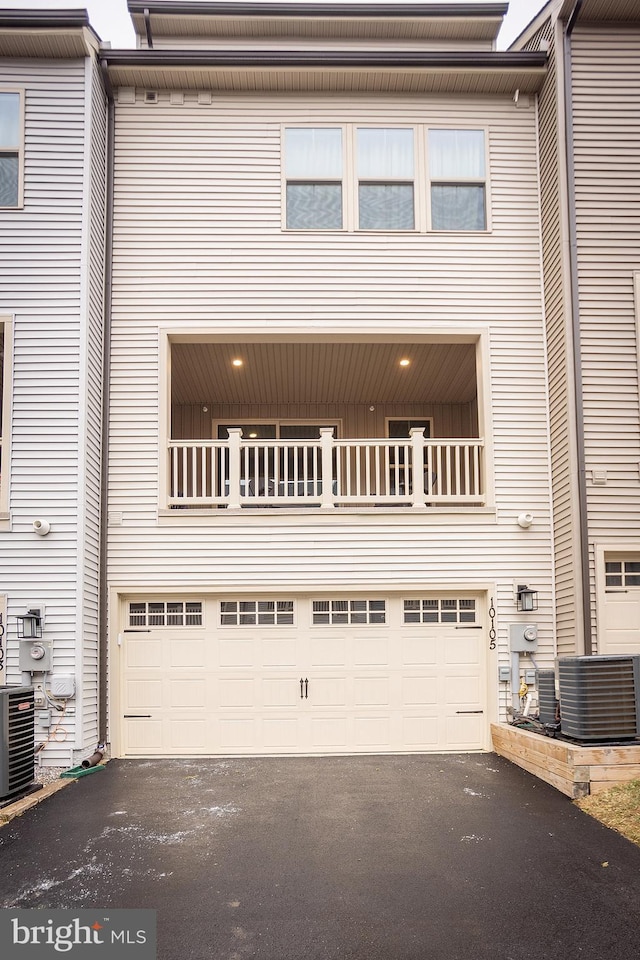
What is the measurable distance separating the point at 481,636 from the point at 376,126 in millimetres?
6489

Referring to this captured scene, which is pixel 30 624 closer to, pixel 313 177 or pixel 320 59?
pixel 313 177

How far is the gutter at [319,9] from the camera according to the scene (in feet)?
34.2

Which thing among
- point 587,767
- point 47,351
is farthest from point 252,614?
point 587,767

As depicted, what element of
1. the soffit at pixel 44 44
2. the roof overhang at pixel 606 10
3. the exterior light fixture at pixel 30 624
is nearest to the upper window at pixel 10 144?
the soffit at pixel 44 44

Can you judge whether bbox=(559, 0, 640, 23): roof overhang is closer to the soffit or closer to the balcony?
the balcony

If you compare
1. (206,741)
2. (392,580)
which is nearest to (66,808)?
(206,741)

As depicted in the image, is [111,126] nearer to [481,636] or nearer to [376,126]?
[376,126]

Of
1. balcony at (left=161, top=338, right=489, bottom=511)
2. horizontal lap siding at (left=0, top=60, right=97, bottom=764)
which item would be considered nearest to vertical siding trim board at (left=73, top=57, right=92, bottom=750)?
horizontal lap siding at (left=0, top=60, right=97, bottom=764)

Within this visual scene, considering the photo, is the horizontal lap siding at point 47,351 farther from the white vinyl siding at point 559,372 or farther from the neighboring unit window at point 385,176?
the white vinyl siding at point 559,372

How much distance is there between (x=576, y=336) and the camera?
28.7 ft

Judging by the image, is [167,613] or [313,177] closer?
[167,613]

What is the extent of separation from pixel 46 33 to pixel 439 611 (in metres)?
8.05

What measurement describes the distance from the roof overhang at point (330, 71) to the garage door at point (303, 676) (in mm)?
6399

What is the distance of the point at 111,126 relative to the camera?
954 centimetres
